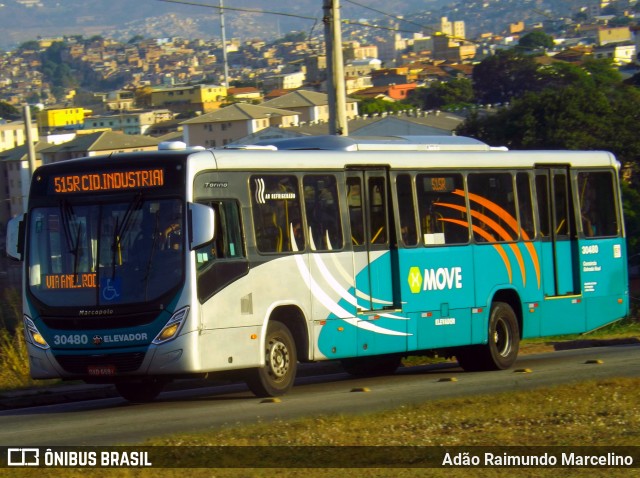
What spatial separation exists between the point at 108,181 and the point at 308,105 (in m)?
128

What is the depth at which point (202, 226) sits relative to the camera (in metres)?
13.2

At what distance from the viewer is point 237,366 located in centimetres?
1376

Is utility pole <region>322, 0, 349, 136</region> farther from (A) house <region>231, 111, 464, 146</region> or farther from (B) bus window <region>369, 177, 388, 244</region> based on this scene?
(A) house <region>231, 111, 464, 146</region>

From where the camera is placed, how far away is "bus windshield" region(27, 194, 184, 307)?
13.4m

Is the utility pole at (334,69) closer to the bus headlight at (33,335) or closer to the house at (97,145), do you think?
the bus headlight at (33,335)

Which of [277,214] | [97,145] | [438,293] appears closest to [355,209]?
A: [277,214]

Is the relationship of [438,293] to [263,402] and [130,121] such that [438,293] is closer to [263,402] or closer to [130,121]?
[263,402]

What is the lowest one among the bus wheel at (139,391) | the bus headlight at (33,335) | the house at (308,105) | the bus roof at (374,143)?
the bus wheel at (139,391)

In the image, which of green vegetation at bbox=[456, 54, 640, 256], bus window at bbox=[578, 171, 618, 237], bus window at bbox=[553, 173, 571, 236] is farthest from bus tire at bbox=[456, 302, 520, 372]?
green vegetation at bbox=[456, 54, 640, 256]

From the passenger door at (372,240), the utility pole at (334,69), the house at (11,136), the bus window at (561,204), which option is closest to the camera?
the passenger door at (372,240)

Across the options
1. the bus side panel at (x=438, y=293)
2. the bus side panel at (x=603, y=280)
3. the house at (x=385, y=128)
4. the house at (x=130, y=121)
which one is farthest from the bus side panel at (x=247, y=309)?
the house at (x=130, y=121)

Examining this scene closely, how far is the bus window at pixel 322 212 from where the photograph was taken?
1516cm

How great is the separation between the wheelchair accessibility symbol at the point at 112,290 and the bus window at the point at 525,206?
6.79m

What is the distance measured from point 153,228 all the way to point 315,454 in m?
4.53
